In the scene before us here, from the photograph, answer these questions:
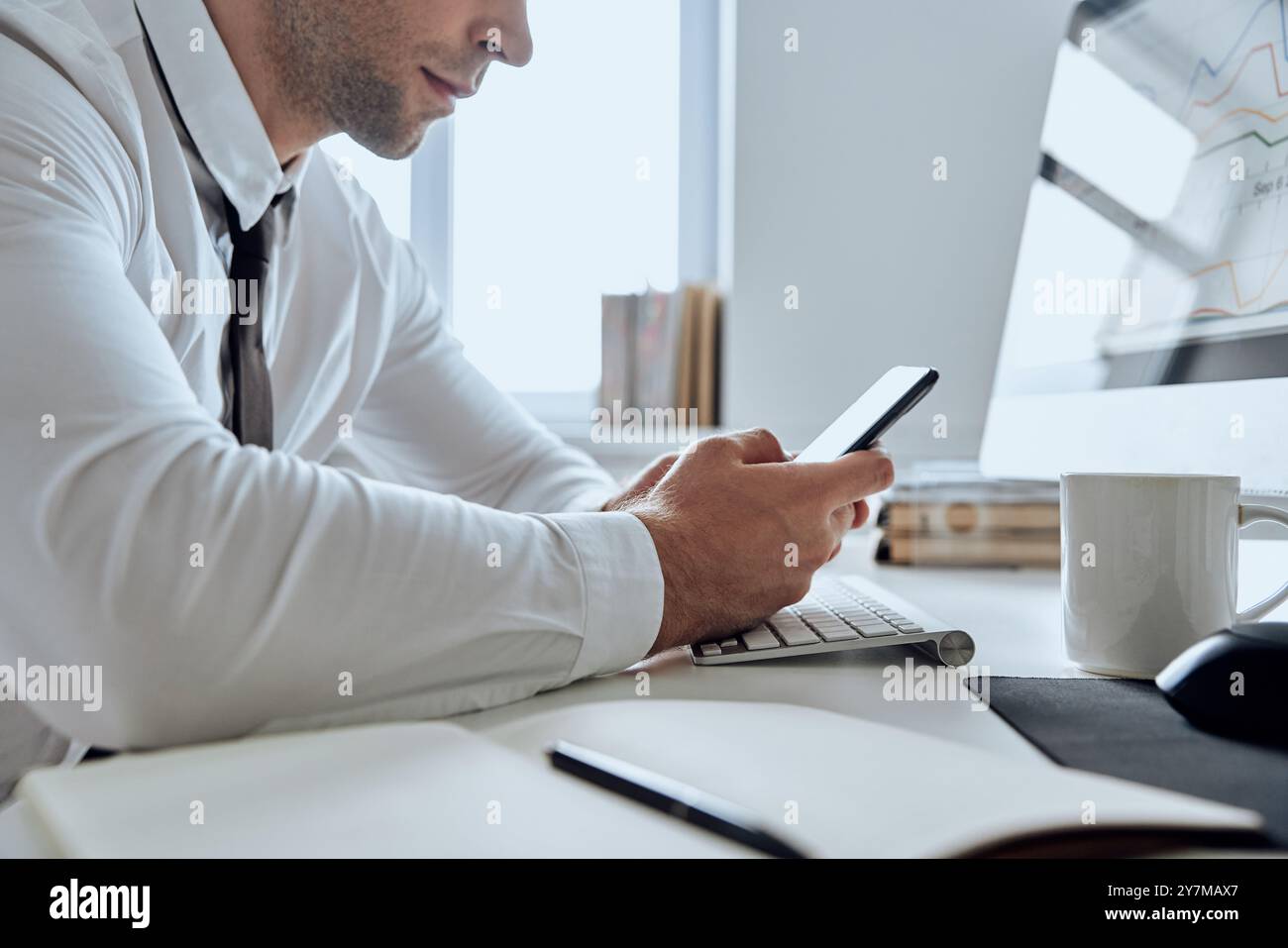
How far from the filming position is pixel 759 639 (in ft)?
1.84

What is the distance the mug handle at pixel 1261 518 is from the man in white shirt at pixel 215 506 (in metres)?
0.21

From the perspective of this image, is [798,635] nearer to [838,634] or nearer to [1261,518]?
[838,634]

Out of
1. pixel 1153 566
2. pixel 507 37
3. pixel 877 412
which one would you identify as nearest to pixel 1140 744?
pixel 1153 566

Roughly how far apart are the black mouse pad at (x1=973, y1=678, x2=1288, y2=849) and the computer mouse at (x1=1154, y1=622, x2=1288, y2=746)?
0.04 ft

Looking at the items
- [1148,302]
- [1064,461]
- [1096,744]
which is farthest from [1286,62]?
[1096,744]

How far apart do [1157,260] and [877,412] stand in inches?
15.1

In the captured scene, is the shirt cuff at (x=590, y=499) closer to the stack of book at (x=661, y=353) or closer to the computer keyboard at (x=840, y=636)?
the computer keyboard at (x=840, y=636)

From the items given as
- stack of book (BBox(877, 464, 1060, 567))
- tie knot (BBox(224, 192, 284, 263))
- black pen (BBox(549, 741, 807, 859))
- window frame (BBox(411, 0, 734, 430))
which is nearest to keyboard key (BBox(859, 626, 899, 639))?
black pen (BBox(549, 741, 807, 859))

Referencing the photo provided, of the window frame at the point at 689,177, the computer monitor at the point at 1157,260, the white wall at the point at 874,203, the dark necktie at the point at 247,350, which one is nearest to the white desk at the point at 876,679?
the computer monitor at the point at 1157,260

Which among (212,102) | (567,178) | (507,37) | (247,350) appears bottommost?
(247,350)

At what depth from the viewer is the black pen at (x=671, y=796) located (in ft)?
0.88

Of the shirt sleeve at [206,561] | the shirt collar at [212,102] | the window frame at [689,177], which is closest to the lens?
the shirt sleeve at [206,561]

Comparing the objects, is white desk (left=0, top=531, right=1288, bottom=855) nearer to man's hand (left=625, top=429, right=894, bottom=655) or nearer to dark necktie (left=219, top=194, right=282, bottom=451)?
man's hand (left=625, top=429, right=894, bottom=655)

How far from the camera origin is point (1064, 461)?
2.90 feet
